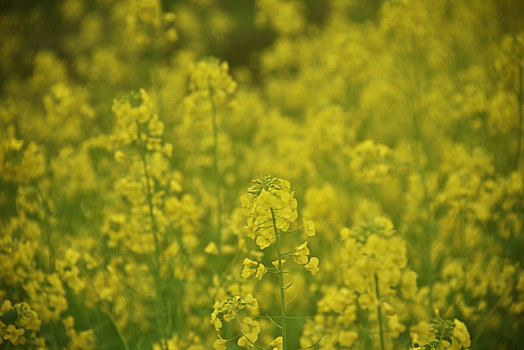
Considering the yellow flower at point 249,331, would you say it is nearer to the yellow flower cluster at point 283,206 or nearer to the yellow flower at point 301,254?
the yellow flower cluster at point 283,206

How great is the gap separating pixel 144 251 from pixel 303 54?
5.82 metres

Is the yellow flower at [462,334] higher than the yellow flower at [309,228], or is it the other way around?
the yellow flower at [309,228]

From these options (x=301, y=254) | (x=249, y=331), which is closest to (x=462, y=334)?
(x=301, y=254)

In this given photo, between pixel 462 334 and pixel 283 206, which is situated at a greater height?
pixel 283 206

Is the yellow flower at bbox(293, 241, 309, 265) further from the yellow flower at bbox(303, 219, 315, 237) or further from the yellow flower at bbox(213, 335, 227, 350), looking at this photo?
the yellow flower at bbox(213, 335, 227, 350)

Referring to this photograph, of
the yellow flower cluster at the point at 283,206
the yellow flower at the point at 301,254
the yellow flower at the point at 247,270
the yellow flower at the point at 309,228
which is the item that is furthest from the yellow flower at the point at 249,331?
the yellow flower at the point at 309,228

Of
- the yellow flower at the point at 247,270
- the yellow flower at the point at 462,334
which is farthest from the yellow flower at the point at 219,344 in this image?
the yellow flower at the point at 462,334

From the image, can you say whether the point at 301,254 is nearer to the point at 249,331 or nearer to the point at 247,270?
the point at 247,270

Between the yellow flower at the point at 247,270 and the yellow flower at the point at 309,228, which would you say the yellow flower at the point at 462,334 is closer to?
the yellow flower at the point at 309,228

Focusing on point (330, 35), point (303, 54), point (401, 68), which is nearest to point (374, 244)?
point (401, 68)

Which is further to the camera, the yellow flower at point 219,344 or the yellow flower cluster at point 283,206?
the yellow flower cluster at point 283,206

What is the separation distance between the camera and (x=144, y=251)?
10.3 feet

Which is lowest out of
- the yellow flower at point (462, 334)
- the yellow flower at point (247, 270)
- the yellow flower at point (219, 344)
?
the yellow flower at point (462, 334)

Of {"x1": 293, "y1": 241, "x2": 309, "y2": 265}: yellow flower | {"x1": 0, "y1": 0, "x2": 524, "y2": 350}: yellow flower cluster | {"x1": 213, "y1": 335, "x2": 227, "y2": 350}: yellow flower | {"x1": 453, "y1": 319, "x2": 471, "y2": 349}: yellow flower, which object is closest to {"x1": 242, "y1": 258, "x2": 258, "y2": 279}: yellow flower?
{"x1": 0, "y1": 0, "x2": 524, "y2": 350}: yellow flower cluster
